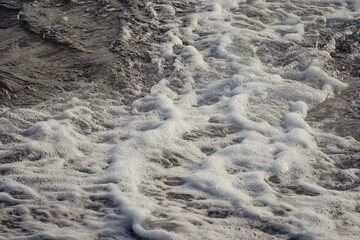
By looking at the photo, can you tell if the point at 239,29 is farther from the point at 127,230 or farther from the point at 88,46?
the point at 127,230

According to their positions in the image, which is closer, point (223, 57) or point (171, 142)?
point (171, 142)

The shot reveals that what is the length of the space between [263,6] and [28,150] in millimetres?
2989

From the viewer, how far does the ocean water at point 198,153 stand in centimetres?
288

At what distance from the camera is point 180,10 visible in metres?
5.50

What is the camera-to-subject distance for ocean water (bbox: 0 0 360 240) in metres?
2.88

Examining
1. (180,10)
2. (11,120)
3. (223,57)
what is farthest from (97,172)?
(180,10)

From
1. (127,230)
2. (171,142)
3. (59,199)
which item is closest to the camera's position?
(127,230)

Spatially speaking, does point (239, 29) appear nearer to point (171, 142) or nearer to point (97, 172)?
point (171, 142)

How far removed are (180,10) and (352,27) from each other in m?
1.60

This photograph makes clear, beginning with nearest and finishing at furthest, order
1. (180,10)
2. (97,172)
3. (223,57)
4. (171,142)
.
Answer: (97,172)
(171,142)
(223,57)
(180,10)

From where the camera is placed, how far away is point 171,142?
3.61m

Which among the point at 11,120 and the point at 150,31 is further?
the point at 150,31

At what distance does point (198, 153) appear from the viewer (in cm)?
352

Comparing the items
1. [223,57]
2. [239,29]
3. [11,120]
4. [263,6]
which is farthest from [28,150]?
[263,6]
